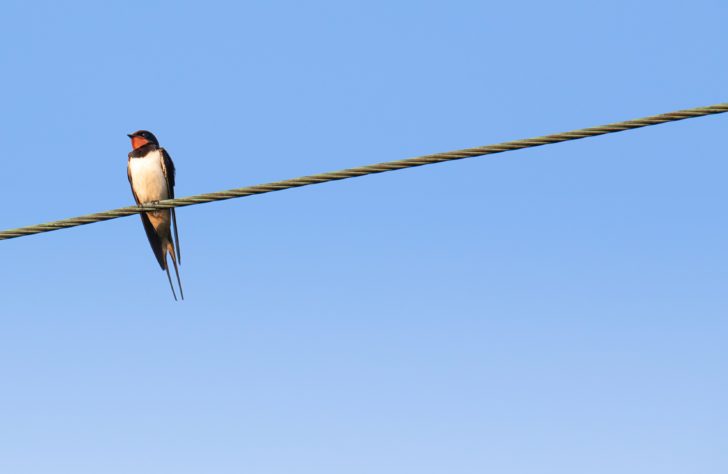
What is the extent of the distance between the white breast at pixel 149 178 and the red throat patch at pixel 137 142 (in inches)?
14.7

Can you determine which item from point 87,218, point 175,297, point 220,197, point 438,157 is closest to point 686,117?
point 438,157

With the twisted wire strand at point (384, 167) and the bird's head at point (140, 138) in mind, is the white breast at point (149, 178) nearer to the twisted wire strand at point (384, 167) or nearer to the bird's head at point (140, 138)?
the bird's head at point (140, 138)

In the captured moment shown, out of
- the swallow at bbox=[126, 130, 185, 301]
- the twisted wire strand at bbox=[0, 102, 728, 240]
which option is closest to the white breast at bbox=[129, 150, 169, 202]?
the swallow at bbox=[126, 130, 185, 301]

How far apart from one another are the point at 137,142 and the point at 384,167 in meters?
6.16

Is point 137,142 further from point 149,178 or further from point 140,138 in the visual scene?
point 149,178

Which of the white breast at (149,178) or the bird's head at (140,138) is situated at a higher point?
the bird's head at (140,138)

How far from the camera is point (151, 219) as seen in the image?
33.8ft

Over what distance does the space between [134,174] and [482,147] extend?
6006 millimetres

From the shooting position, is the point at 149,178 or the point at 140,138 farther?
the point at 140,138

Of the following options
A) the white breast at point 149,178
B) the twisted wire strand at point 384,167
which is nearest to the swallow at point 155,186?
the white breast at point 149,178

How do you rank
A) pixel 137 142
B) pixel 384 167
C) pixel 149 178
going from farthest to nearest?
1. pixel 137 142
2. pixel 149 178
3. pixel 384 167

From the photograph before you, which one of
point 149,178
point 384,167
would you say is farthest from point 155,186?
point 384,167

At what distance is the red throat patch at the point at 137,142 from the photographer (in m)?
10.4

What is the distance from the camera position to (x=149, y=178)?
9.94 m
